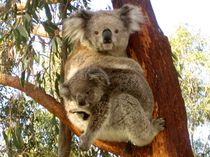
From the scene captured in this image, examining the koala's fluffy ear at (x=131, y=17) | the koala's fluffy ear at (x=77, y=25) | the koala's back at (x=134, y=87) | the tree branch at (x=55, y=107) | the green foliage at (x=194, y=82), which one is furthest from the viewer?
the green foliage at (x=194, y=82)

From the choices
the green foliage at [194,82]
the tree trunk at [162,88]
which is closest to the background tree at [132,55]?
the tree trunk at [162,88]

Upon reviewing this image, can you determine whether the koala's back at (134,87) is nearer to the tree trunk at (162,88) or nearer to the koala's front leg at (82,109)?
the tree trunk at (162,88)

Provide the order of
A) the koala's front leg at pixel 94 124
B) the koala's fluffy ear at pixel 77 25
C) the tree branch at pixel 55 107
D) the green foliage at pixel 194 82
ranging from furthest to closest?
1. the green foliage at pixel 194 82
2. the koala's fluffy ear at pixel 77 25
3. the tree branch at pixel 55 107
4. the koala's front leg at pixel 94 124

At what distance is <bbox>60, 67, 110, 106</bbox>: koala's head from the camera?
3094 mm

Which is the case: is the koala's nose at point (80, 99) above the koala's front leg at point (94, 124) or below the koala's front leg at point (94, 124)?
above

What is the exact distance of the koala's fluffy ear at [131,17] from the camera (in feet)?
12.0

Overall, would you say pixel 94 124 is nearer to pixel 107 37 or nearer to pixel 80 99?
pixel 80 99

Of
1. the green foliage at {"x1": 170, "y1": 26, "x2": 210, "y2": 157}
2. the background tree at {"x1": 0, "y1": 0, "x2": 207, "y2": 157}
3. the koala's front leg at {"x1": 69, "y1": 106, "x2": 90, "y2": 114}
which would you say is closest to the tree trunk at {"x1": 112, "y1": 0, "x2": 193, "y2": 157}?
Result: the background tree at {"x1": 0, "y1": 0, "x2": 207, "y2": 157}

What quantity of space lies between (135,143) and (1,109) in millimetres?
3244

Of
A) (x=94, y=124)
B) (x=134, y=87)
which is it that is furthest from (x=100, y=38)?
(x=94, y=124)

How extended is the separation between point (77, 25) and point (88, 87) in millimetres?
810

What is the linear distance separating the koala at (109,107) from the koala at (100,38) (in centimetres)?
19

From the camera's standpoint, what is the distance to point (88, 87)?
311cm

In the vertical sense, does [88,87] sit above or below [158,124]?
above
